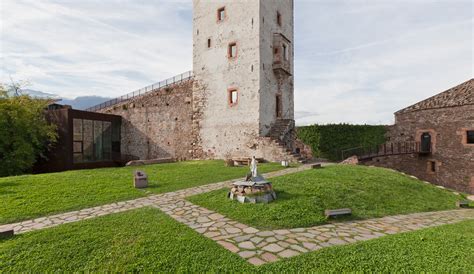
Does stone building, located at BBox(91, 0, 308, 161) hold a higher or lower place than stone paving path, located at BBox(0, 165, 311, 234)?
higher

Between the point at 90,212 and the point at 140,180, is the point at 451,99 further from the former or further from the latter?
the point at 90,212

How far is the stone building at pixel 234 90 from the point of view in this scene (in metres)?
16.3

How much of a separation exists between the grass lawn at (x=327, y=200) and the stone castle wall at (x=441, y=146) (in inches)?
482

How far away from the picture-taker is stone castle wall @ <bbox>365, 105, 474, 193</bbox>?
62.3ft

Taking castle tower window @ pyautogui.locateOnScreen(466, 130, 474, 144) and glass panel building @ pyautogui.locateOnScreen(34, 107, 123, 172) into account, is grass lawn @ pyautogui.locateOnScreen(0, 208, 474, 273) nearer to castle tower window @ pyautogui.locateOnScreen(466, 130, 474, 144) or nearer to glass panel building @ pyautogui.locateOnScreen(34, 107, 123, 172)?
glass panel building @ pyautogui.locateOnScreen(34, 107, 123, 172)

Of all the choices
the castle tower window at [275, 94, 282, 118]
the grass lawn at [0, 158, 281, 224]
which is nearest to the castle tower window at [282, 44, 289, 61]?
the castle tower window at [275, 94, 282, 118]

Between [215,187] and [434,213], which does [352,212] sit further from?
[215,187]

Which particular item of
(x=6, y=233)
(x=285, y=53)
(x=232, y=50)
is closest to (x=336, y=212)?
(x=6, y=233)

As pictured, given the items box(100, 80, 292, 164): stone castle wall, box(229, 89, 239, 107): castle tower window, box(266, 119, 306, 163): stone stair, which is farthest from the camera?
box(229, 89, 239, 107): castle tower window

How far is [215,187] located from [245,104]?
364 inches

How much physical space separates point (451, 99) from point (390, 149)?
21.3 feet

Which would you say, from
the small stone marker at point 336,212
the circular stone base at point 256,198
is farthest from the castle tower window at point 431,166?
the circular stone base at point 256,198

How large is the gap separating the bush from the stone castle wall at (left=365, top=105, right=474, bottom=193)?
228 cm

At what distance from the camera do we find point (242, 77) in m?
16.8
